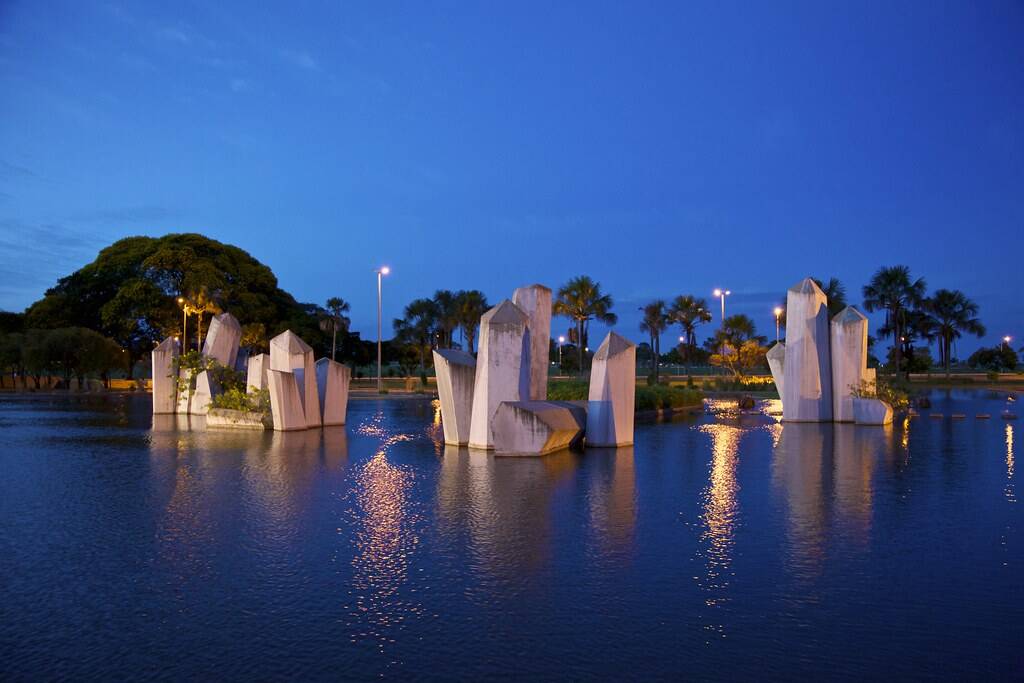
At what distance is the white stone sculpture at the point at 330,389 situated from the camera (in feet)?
76.3

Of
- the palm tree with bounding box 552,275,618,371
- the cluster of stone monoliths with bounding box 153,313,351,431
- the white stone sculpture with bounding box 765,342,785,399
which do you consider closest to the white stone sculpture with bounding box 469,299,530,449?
the cluster of stone monoliths with bounding box 153,313,351,431

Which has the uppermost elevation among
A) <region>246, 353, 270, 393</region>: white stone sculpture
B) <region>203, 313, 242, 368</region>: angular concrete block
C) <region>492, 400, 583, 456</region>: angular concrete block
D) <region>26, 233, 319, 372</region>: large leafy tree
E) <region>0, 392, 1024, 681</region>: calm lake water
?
<region>26, 233, 319, 372</region>: large leafy tree

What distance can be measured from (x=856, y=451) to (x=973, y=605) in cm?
1129

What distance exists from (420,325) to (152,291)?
25.0 m

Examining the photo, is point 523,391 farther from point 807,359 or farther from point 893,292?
point 893,292

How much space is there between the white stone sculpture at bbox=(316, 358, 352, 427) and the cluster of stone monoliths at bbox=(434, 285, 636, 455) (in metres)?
6.36

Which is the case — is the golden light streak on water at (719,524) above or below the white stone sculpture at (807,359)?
below

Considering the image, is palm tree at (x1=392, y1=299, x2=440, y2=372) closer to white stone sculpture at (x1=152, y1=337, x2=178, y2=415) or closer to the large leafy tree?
the large leafy tree

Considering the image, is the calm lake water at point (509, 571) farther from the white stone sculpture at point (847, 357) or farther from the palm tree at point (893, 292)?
the palm tree at point (893, 292)

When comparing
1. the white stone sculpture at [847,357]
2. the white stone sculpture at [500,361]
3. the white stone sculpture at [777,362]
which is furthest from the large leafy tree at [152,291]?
the white stone sculpture at [847,357]

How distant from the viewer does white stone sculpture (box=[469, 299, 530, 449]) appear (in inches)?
647

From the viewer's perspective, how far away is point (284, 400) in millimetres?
21281

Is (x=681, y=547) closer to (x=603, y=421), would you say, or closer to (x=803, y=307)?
(x=603, y=421)

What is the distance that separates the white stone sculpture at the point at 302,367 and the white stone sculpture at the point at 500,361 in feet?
25.8
